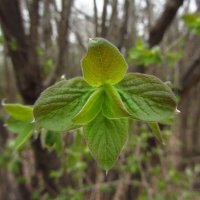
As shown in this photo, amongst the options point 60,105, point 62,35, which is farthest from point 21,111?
point 62,35

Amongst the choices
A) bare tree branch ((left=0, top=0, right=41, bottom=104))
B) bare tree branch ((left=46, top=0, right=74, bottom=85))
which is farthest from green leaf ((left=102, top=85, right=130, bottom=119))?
bare tree branch ((left=0, top=0, right=41, bottom=104))

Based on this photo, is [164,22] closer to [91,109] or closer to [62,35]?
[62,35]

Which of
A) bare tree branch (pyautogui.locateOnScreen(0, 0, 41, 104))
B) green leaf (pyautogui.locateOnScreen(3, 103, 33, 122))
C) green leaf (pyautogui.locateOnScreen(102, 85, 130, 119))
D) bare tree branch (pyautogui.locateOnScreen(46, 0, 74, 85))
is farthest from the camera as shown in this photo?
bare tree branch (pyautogui.locateOnScreen(0, 0, 41, 104))

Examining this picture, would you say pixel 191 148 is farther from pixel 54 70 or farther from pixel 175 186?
pixel 54 70

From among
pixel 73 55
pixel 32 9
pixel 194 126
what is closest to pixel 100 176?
pixel 73 55

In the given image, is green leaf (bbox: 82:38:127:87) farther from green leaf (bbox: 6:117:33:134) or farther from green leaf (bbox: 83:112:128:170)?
green leaf (bbox: 6:117:33:134)

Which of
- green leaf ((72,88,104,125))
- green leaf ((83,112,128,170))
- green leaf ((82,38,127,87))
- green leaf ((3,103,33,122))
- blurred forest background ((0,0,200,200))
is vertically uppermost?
green leaf ((82,38,127,87))

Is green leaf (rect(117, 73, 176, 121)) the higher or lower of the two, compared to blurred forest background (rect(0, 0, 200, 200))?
higher
